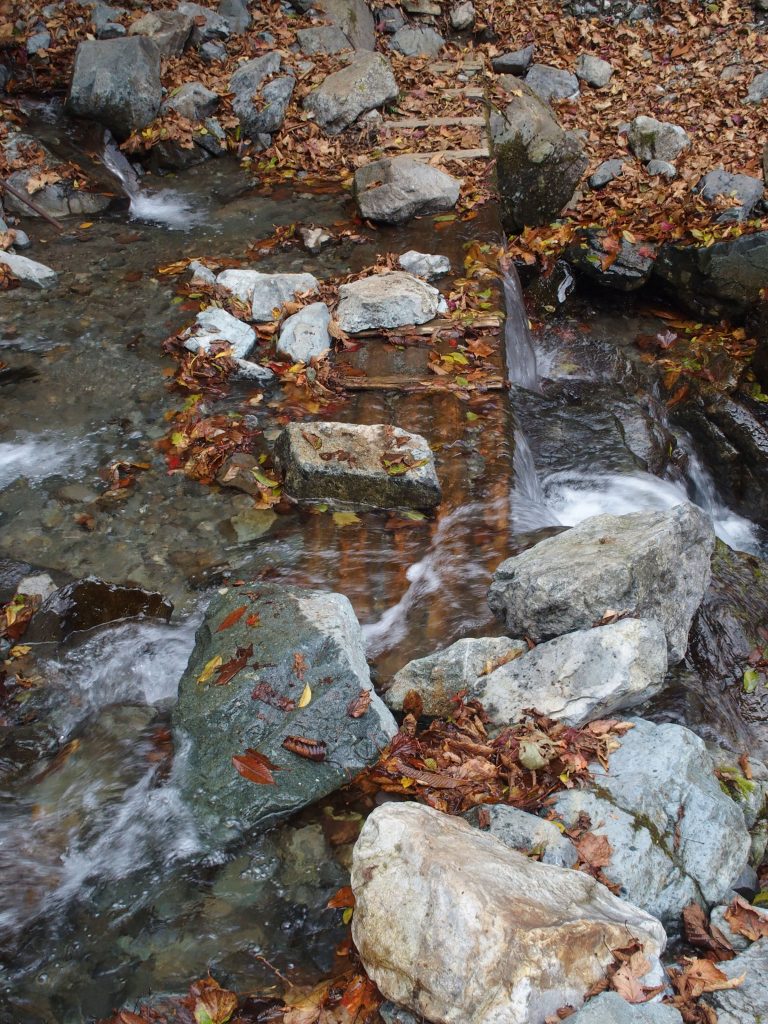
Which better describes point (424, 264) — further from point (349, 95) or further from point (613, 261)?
point (349, 95)

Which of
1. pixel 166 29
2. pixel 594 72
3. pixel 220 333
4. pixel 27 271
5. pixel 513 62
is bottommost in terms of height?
pixel 27 271

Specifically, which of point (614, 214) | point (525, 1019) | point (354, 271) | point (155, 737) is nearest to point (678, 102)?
point (614, 214)

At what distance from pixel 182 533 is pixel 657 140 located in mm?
8679

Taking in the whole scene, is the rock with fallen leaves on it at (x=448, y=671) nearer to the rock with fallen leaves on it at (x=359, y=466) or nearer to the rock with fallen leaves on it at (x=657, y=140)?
the rock with fallen leaves on it at (x=359, y=466)

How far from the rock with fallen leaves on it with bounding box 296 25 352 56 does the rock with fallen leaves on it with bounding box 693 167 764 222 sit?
534cm

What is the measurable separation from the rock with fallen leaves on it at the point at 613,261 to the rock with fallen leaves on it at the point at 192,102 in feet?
16.2

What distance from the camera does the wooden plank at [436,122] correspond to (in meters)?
9.70

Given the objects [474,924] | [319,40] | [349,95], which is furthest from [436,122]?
[474,924]

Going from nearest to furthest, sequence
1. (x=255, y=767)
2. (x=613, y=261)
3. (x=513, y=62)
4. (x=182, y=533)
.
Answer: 1. (x=255, y=767)
2. (x=182, y=533)
3. (x=613, y=261)
4. (x=513, y=62)

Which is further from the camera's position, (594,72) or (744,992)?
(594,72)

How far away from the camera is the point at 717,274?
26.7 ft

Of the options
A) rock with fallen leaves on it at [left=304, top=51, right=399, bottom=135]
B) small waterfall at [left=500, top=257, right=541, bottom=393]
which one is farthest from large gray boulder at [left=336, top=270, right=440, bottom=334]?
rock with fallen leaves on it at [left=304, top=51, right=399, bottom=135]

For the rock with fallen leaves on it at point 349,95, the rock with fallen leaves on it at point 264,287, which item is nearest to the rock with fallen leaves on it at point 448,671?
the rock with fallen leaves on it at point 264,287

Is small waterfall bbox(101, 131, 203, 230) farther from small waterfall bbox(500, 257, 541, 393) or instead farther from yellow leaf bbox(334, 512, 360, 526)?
yellow leaf bbox(334, 512, 360, 526)
